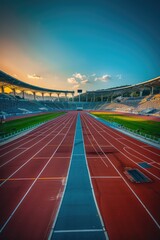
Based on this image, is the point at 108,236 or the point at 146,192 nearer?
the point at 108,236

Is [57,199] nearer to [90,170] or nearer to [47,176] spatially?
[47,176]

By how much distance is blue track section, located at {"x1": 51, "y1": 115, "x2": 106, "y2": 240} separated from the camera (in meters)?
4.75

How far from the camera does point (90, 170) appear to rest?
9.41 meters

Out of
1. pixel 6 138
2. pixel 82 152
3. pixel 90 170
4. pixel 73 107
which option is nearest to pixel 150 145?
pixel 82 152

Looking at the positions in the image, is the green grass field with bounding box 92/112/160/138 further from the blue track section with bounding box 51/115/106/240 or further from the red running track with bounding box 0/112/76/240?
the blue track section with bounding box 51/115/106/240

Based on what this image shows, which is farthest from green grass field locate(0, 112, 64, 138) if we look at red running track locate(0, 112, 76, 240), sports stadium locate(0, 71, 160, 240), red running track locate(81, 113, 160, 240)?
red running track locate(81, 113, 160, 240)

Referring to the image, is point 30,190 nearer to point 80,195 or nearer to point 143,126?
point 80,195

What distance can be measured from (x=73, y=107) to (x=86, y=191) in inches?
4237

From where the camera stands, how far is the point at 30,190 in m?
7.26

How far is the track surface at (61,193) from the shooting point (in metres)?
4.96

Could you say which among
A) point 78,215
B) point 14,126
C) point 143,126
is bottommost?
point 78,215

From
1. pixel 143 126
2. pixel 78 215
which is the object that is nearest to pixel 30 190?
pixel 78 215

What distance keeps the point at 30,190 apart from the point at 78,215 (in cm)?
349

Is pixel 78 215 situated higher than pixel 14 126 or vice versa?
pixel 14 126
